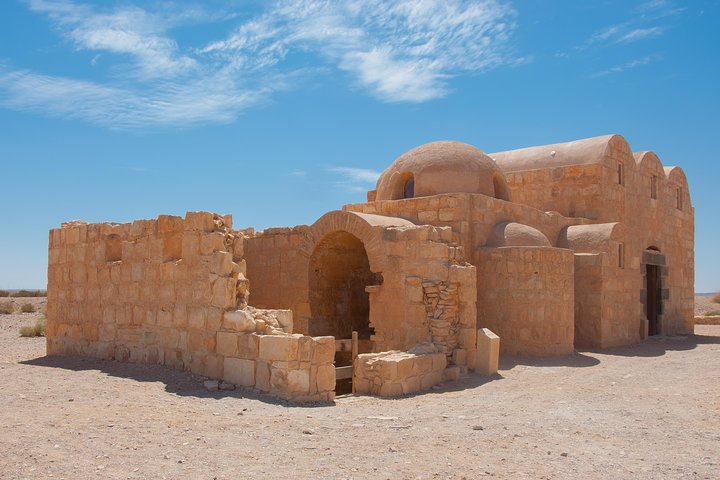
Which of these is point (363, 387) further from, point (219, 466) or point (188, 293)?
point (219, 466)

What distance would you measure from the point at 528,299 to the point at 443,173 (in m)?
2.96

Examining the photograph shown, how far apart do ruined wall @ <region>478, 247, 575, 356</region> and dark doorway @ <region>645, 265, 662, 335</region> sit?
22.2ft

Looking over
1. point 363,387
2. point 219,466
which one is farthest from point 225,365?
point 219,466

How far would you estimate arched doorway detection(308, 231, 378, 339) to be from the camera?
37.2ft

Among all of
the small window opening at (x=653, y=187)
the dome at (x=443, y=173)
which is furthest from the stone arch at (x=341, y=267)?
the small window opening at (x=653, y=187)

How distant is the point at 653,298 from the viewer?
54.6 feet

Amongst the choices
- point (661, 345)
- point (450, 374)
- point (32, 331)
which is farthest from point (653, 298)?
point (32, 331)

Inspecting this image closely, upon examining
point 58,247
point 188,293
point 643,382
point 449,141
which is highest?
point 449,141

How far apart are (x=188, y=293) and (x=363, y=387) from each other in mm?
2447

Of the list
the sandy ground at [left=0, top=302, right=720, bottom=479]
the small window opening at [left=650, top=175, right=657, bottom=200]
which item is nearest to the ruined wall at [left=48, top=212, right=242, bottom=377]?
the sandy ground at [left=0, top=302, right=720, bottom=479]

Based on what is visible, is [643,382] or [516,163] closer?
[643,382]

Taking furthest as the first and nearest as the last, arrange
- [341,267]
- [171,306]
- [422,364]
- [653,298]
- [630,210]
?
[653,298] < [630,210] < [341,267] < [422,364] < [171,306]

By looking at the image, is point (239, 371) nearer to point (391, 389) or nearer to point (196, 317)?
point (196, 317)

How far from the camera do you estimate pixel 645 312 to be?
1589 cm
